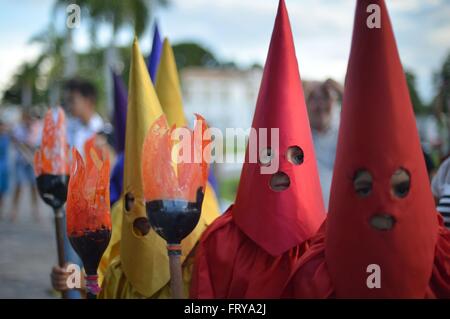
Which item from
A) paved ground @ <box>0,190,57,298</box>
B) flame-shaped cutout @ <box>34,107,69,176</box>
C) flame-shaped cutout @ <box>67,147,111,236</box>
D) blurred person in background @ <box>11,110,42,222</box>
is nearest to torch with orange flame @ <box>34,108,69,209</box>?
flame-shaped cutout @ <box>34,107,69,176</box>

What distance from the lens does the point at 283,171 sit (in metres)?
2.16

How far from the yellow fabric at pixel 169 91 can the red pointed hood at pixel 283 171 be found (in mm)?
712

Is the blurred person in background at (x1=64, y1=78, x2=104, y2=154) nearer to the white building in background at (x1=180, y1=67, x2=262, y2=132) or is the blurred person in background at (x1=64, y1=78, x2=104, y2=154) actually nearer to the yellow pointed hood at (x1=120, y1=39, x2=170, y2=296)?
the yellow pointed hood at (x1=120, y1=39, x2=170, y2=296)

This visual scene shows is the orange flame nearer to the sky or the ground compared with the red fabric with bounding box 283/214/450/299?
nearer to the sky

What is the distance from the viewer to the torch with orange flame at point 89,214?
80.4 inches

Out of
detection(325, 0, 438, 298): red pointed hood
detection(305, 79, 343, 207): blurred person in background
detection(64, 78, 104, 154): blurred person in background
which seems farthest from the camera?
detection(64, 78, 104, 154): blurred person in background

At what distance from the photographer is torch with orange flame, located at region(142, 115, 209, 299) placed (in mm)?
1928

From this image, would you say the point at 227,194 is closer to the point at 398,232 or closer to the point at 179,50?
the point at 398,232

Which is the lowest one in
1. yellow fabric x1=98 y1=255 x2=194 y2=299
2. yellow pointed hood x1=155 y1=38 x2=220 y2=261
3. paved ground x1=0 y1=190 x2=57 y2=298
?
paved ground x1=0 y1=190 x2=57 y2=298

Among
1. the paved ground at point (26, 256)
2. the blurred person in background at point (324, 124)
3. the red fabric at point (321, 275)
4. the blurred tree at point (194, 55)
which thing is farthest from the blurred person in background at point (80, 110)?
the blurred tree at point (194, 55)

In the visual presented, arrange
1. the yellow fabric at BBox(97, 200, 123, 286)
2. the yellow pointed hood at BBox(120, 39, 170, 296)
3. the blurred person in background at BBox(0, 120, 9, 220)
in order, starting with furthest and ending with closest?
1. the blurred person in background at BBox(0, 120, 9, 220)
2. the yellow fabric at BBox(97, 200, 123, 286)
3. the yellow pointed hood at BBox(120, 39, 170, 296)

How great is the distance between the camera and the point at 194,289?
220 cm

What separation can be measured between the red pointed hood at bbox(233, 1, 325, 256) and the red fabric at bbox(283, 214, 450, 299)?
13 centimetres

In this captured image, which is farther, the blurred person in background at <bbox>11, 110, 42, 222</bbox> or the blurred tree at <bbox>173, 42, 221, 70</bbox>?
the blurred tree at <bbox>173, 42, 221, 70</bbox>
